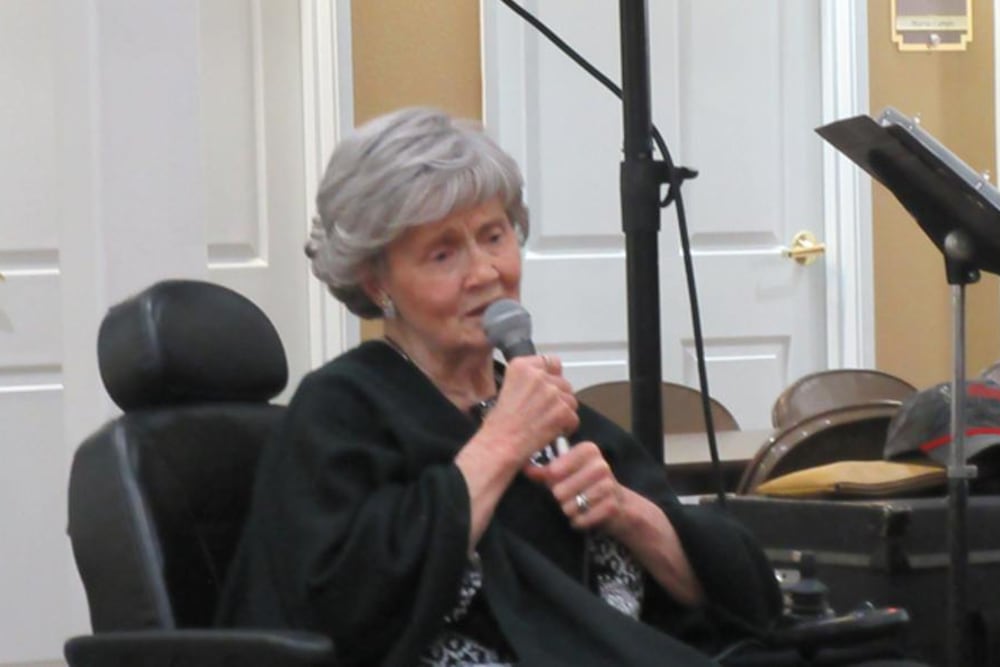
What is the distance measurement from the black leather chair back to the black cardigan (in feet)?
0.28

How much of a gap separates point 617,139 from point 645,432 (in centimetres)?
262

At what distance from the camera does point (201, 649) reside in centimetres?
172

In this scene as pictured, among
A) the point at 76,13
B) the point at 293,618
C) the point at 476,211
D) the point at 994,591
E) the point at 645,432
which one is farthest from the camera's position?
the point at 76,13

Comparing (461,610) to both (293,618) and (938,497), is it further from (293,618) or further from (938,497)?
(938,497)

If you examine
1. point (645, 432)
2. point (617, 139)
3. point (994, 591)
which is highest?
point (617, 139)

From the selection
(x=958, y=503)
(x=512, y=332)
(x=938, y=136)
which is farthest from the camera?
(x=938, y=136)

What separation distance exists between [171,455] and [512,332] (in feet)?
1.41

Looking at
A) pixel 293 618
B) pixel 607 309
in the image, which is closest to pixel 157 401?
pixel 293 618

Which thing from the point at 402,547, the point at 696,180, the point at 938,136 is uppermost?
the point at 938,136

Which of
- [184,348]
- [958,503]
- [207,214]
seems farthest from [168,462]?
[207,214]

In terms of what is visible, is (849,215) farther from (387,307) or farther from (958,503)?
(387,307)

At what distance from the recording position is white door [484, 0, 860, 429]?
473 centimetres

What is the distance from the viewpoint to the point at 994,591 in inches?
95.3

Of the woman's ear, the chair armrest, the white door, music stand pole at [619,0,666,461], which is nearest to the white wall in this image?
the white door
